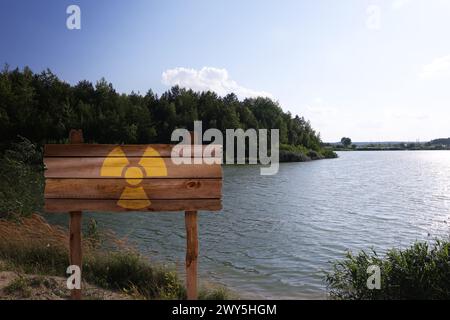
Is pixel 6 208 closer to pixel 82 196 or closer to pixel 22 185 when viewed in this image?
pixel 22 185

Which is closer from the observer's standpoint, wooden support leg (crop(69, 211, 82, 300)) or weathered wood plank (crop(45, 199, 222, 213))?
weathered wood plank (crop(45, 199, 222, 213))

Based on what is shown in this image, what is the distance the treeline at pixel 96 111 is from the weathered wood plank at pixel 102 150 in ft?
142

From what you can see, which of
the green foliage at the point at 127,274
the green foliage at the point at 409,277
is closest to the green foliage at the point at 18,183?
the green foliage at the point at 127,274

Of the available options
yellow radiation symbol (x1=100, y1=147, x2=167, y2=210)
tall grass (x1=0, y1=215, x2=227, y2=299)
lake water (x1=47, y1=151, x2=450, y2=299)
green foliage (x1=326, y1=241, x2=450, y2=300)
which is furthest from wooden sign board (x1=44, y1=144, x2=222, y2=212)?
lake water (x1=47, y1=151, x2=450, y2=299)

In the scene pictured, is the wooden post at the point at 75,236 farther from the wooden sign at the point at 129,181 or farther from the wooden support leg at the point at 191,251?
the wooden support leg at the point at 191,251

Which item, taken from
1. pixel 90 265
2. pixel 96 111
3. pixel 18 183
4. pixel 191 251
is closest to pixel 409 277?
pixel 191 251

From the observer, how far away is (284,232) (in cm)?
1510

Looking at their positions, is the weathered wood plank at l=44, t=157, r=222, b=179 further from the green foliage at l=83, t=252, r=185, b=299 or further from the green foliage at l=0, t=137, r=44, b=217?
the green foliage at l=0, t=137, r=44, b=217

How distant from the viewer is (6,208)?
1021 cm

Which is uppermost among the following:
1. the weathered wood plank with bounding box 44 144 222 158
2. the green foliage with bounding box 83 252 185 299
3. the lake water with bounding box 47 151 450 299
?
the weathered wood plank with bounding box 44 144 222 158

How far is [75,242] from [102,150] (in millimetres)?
1156

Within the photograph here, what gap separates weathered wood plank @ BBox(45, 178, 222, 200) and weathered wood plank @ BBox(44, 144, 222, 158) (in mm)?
286

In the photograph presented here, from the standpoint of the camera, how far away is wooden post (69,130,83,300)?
471 cm
